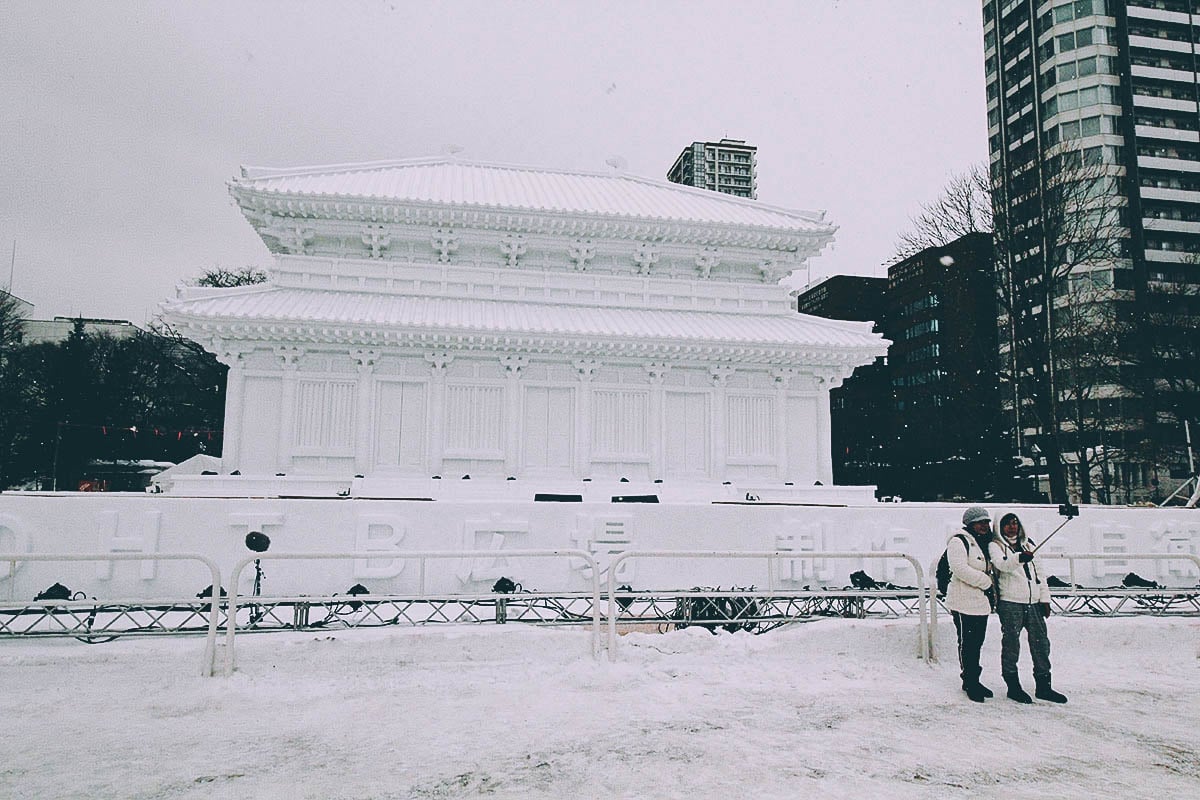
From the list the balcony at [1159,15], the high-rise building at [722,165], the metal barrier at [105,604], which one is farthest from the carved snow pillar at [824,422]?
the high-rise building at [722,165]

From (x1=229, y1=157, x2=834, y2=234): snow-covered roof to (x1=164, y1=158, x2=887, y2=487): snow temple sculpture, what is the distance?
4.3 inches

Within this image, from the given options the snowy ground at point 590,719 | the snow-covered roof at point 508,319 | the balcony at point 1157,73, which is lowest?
the snowy ground at point 590,719

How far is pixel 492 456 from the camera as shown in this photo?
55.7ft

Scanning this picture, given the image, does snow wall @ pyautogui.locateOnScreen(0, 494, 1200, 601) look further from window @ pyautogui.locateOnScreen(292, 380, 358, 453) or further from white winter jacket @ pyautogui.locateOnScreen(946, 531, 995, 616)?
window @ pyautogui.locateOnScreen(292, 380, 358, 453)

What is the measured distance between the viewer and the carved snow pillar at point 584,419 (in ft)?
56.9

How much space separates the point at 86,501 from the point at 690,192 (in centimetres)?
1769

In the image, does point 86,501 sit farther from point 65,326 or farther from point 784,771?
point 65,326

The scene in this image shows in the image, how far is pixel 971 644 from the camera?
6.73m

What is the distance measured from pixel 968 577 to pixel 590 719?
12.5 ft

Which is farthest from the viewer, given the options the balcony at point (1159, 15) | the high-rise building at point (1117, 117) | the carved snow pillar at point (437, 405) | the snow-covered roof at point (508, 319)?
the balcony at point (1159, 15)

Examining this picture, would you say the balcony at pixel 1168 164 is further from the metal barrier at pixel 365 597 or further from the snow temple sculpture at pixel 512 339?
the metal barrier at pixel 365 597

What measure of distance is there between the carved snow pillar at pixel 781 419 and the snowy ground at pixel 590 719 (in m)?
9.57

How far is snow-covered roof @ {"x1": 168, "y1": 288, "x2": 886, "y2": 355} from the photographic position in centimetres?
1555

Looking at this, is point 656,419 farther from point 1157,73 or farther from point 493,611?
point 1157,73
